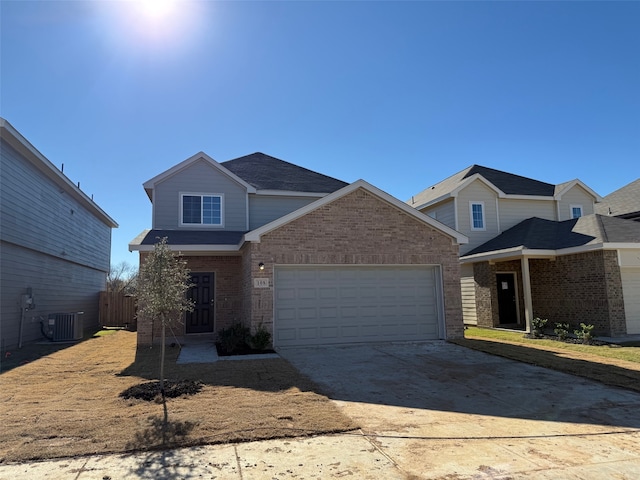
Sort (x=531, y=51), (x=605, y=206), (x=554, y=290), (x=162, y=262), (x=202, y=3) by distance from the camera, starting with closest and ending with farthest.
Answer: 1. (x=162, y=262)
2. (x=202, y=3)
3. (x=531, y=51)
4. (x=554, y=290)
5. (x=605, y=206)

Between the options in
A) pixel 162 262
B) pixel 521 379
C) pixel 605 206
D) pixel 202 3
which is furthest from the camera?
pixel 605 206

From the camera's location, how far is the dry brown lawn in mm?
4652

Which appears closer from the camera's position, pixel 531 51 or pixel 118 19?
pixel 118 19

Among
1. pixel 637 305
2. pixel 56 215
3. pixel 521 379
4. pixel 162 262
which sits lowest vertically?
pixel 521 379

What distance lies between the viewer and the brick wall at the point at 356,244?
11492mm

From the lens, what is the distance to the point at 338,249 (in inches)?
473

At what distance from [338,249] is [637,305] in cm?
1029

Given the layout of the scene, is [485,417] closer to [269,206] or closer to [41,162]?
[269,206]

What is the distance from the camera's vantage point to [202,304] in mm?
14219

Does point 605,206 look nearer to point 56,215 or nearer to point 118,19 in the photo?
point 118,19

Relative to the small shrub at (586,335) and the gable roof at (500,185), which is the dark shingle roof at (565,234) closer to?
the gable roof at (500,185)

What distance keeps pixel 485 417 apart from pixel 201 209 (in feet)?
40.4

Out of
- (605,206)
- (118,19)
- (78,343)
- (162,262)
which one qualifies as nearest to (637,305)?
(605,206)

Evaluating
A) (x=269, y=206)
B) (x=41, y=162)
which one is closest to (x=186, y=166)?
(x=269, y=206)
